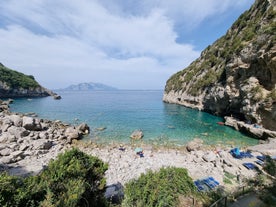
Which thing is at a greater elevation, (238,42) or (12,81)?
(238,42)

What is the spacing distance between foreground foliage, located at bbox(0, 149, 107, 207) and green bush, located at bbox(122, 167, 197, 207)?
141cm

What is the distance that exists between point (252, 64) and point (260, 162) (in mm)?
19504

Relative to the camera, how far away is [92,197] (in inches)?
250

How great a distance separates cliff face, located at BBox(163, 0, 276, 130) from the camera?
2238 centimetres

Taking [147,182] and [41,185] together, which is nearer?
[41,185]

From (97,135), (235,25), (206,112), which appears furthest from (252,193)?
(235,25)

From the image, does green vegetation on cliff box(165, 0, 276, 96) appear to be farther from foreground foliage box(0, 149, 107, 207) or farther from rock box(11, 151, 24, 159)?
rock box(11, 151, 24, 159)

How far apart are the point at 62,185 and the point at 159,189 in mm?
3816

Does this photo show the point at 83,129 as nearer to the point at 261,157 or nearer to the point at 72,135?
the point at 72,135

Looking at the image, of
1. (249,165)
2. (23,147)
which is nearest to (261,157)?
(249,165)

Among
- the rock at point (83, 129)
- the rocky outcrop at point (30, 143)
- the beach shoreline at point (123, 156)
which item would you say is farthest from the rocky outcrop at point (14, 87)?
the rock at point (83, 129)

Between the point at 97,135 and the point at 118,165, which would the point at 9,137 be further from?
the point at 118,165

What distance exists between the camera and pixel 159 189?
20.9 ft

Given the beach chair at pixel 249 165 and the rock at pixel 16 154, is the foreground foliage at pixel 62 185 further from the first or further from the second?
the beach chair at pixel 249 165
